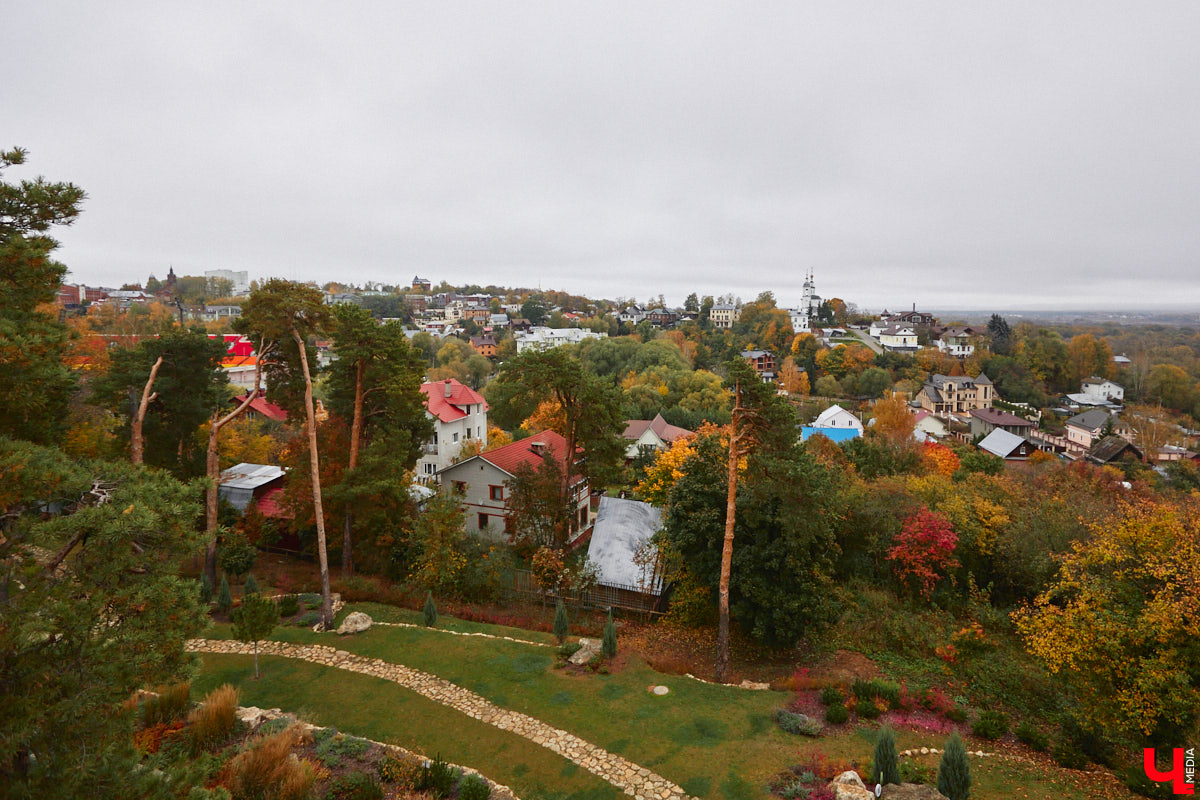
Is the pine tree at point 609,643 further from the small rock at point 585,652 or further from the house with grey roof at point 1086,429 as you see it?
the house with grey roof at point 1086,429

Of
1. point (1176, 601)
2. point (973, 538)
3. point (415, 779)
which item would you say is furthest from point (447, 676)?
point (973, 538)

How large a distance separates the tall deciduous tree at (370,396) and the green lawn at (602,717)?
458 centimetres

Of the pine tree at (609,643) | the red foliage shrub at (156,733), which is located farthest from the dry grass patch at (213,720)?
the pine tree at (609,643)

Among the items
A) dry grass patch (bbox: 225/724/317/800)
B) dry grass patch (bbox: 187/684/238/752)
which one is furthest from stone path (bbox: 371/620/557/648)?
dry grass patch (bbox: 225/724/317/800)

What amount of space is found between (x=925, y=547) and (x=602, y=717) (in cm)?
1148

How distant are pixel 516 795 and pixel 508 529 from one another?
36.9 feet

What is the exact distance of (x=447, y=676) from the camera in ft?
39.5

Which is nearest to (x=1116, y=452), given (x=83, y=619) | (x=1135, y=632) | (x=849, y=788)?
(x=1135, y=632)

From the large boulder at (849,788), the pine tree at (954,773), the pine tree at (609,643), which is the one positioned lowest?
the pine tree at (609,643)

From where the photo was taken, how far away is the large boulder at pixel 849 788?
317 inches

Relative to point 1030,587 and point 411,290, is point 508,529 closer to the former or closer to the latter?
point 1030,587

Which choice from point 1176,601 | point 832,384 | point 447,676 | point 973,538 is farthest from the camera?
point 832,384

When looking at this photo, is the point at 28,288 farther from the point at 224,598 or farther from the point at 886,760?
the point at 886,760

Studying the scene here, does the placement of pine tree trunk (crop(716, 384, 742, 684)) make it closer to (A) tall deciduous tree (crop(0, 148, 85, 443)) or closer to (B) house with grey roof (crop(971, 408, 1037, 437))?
(A) tall deciduous tree (crop(0, 148, 85, 443))
